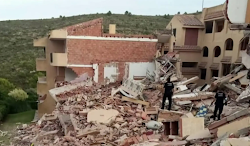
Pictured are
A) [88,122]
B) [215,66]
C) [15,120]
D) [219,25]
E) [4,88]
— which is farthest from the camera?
[4,88]

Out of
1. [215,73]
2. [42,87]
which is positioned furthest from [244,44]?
[42,87]

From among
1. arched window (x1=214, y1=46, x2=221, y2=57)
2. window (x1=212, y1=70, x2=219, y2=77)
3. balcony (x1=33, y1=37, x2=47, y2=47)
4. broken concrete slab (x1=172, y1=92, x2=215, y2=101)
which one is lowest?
broken concrete slab (x1=172, y1=92, x2=215, y2=101)

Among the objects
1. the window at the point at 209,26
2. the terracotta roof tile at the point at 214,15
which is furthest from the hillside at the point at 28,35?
the terracotta roof tile at the point at 214,15

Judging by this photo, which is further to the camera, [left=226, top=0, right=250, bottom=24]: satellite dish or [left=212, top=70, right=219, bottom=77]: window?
[left=212, top=70, right=219, bottom=77]: window

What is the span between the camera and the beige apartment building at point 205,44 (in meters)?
21.2

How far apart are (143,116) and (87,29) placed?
798 centimetres

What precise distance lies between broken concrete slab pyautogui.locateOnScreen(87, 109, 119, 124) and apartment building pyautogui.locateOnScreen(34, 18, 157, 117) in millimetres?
5796

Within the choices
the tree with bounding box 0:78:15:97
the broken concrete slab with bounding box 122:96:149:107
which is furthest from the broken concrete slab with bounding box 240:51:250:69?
the tree with bounding box 0:78:15:97

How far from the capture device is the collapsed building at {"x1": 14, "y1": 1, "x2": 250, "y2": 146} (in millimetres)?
8477

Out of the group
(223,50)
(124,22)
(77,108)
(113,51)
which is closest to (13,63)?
(124,22)

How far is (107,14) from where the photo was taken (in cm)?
4934

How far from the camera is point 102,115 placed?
36.1 ft

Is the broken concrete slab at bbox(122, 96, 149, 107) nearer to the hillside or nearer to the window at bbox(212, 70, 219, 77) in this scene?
the window at bbox(212, 70, 219, 77)

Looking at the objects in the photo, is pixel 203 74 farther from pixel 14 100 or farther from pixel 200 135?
pixel 14 100
